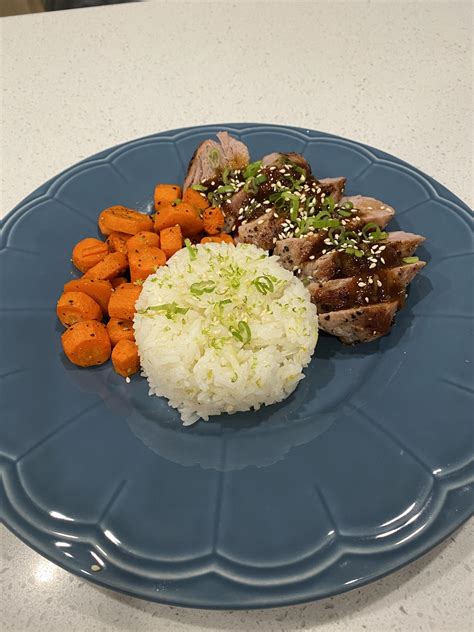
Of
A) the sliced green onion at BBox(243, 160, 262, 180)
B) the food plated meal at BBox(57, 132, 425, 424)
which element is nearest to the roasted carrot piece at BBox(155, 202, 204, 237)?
the food plated meal at BBox(57, 132, 425, 424)

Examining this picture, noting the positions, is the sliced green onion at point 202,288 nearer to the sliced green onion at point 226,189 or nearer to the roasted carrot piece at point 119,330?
the roasted carrot piece at point 119,330

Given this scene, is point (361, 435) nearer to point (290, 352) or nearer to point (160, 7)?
point (290, 352)

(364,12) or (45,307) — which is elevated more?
(364,12)

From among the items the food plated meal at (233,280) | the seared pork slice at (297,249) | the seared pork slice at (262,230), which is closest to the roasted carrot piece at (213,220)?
the food plated meal at (233,280)

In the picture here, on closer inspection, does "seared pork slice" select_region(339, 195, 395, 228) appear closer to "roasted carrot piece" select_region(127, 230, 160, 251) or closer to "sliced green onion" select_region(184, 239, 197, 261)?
"sliced green onion" select_region(184, 239, 197, 261)

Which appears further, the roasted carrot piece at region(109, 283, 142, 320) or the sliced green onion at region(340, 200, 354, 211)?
the sliced green onion at region(340, 200, 354, 211)

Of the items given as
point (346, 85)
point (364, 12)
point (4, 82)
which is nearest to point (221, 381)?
point (346, 85)
